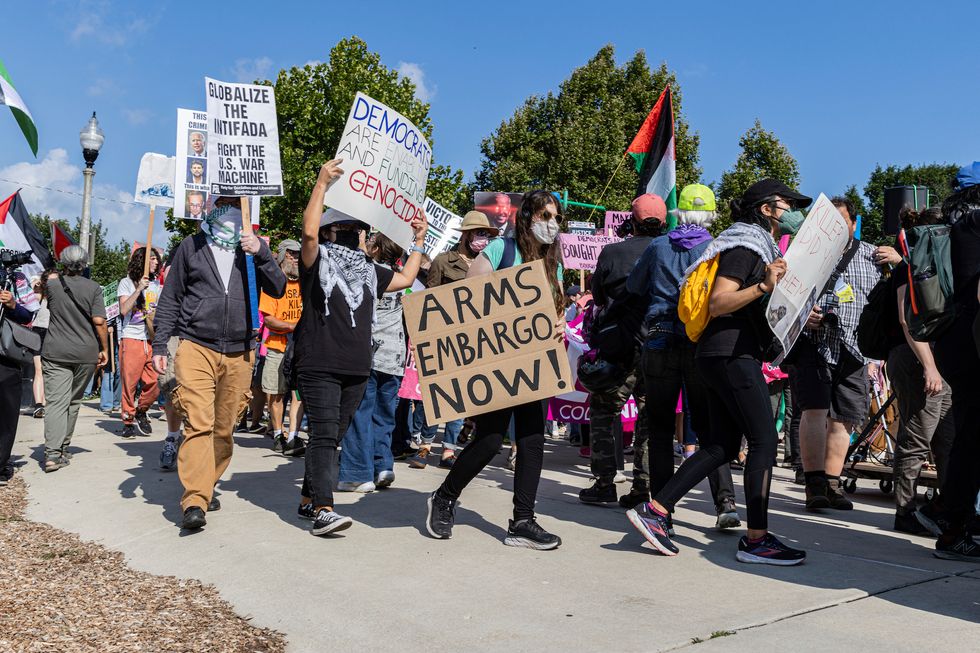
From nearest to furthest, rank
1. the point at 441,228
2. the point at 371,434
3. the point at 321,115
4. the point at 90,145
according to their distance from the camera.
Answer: the point at 371,434
the point at 441,228
the point at 90,145
the point at 321,115

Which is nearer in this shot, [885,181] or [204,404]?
[204,404]

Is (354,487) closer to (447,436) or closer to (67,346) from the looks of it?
(447,436)

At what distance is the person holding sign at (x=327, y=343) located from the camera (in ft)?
17.7

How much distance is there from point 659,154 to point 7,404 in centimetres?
650

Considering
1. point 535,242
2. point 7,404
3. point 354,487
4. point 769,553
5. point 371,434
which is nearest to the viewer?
point 769,553

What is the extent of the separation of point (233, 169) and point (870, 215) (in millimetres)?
58031

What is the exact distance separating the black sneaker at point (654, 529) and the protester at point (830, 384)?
2079 millimetres

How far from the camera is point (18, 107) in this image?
671 centimetres

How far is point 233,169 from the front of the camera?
5988 millimetres

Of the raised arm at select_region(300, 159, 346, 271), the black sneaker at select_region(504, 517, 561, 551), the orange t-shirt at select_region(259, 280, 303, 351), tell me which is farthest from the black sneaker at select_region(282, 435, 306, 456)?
the black sneaker at select_region(504, 517, 561, 551)

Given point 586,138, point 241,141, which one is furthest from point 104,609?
point 586,138

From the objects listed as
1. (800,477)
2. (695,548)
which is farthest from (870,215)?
(695,548)

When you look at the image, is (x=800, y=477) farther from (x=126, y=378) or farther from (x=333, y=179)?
(x=126, y=378)

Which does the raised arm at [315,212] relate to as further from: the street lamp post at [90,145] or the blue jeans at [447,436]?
the street lamp post at [90,145]
